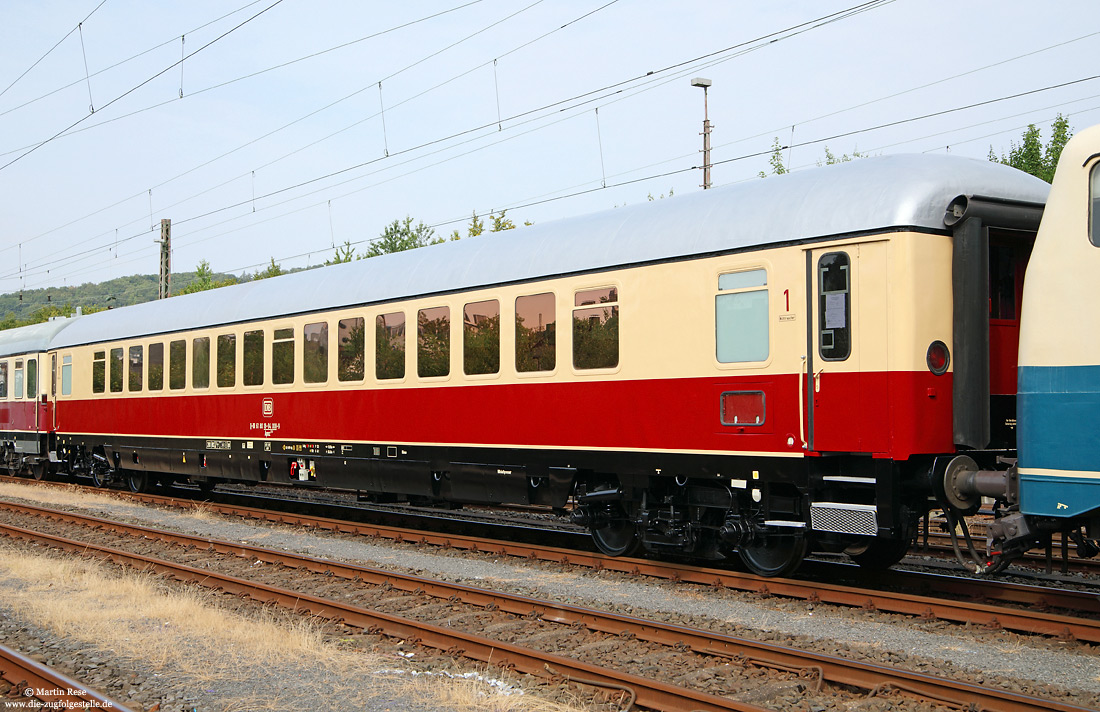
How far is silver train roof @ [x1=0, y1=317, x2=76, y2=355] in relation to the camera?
81.4ft

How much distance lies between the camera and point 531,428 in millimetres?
11766

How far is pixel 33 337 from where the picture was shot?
25500mm

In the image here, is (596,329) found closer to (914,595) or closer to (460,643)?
(914,595)

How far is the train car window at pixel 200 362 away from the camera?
18.3 meters

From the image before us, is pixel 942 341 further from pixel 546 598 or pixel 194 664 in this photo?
pixel 194 664

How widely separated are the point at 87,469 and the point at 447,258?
14082 mm

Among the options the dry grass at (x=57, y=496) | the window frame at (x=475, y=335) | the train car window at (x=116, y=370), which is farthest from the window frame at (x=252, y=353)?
the window frame at (x=475, y=335)

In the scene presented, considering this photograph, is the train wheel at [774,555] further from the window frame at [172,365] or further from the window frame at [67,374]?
the window frame at [67,374]

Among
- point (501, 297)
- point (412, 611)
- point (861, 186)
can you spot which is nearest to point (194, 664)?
point (412, 611)

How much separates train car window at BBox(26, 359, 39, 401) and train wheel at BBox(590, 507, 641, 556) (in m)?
18.8

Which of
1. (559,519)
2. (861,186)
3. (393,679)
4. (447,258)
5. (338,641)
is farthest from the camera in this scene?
(559,519)

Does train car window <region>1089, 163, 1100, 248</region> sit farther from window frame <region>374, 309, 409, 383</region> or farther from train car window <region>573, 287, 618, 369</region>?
window frame <region>374, 309, 409, 383</region>

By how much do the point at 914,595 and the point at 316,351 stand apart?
10.0 m

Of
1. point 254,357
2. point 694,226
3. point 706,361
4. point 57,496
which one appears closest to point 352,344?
point 254,357
